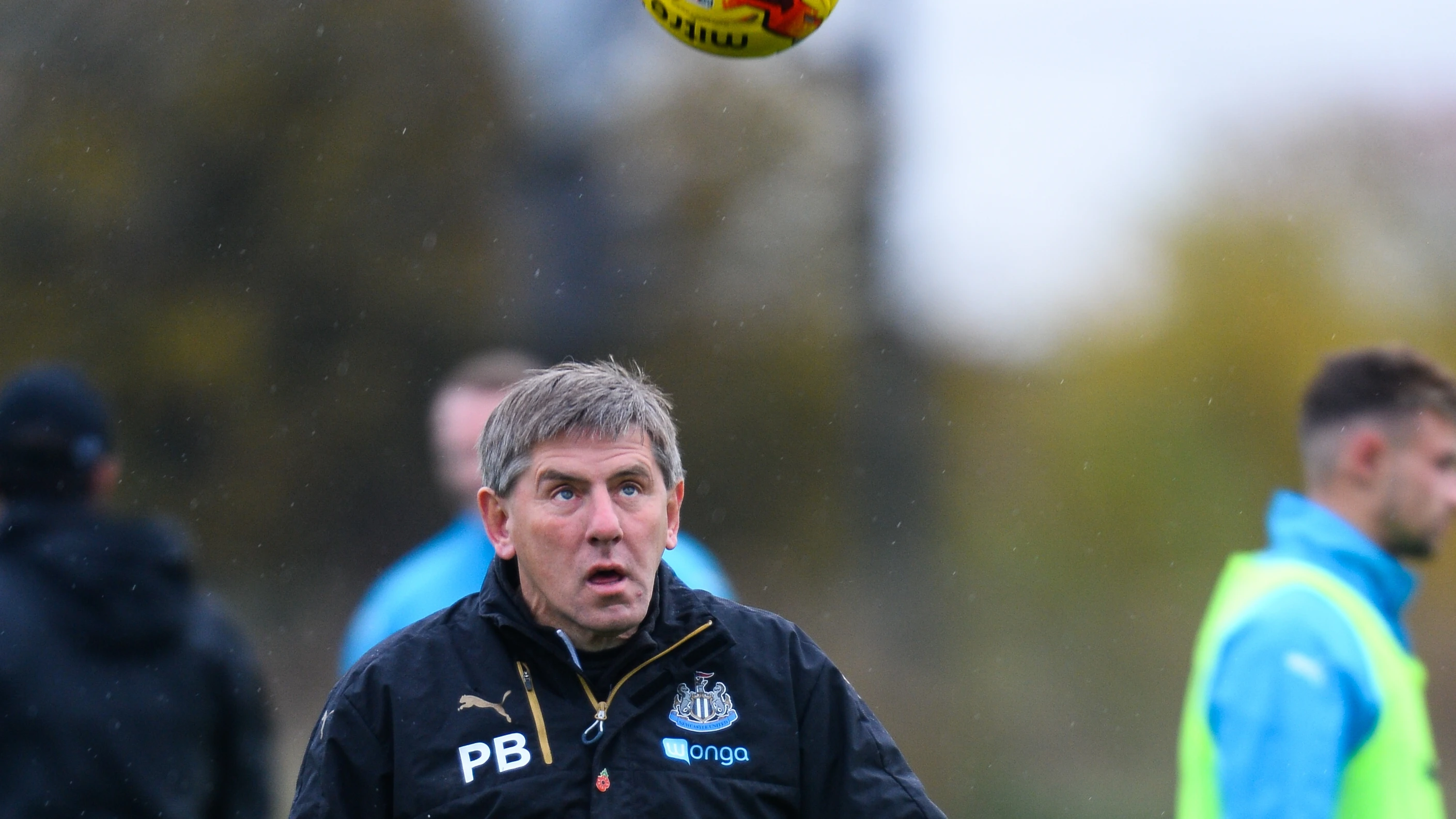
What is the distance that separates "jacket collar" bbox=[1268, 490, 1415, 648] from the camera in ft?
11.3

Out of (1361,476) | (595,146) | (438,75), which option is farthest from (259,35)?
(1361,476)

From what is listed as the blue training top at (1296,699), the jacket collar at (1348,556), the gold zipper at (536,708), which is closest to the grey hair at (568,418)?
the gold zipper at (536,708)

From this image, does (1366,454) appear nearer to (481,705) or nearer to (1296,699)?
(1296,699)

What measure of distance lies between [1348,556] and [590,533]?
173cm

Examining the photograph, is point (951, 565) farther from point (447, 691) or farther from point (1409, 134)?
point (447, 691)

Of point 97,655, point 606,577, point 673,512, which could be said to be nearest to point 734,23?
point 673,512

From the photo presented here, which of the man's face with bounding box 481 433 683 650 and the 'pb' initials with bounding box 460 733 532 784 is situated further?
the man's face with bounding box 481 433 683 650

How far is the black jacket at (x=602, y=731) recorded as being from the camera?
2.63m

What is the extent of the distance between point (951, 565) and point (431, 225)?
22.3 feet

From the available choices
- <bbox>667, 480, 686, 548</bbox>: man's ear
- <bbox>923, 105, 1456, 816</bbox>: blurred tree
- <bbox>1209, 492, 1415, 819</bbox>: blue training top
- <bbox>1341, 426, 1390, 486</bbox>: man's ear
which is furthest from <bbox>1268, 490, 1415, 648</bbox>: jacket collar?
<bbox>923, 105, 1456, 816</bbox>: blurred tree

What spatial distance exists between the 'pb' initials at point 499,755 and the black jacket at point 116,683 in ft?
5.90

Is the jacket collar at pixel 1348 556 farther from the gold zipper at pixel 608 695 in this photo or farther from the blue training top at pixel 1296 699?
the gold zipper at pixel 608 695

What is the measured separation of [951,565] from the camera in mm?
15695

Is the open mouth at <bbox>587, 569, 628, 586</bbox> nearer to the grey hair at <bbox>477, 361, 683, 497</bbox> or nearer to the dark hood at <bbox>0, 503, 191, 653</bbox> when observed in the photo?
the grey hair at <bbox>477, 361, 683, 497</bbox>
